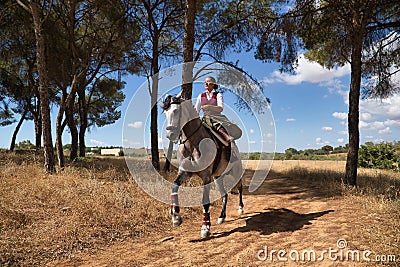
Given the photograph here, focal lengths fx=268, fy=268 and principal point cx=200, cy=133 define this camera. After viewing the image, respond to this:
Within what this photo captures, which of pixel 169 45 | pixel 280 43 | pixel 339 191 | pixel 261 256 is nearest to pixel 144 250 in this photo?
pixel 261 256

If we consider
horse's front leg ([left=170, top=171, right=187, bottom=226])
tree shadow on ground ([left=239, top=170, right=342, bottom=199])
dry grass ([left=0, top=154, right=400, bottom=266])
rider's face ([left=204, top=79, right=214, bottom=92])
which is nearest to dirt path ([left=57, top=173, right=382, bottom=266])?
dry grass ([left=0, top=154, right=400, bottom=266])

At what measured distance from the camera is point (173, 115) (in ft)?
14.7

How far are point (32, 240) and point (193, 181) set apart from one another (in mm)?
5258

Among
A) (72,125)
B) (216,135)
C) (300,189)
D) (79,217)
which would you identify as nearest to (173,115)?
(216,135)

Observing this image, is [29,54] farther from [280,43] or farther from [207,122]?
[207,122]

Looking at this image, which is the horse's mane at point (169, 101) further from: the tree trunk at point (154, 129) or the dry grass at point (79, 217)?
the tree trunk at point (154, 129)

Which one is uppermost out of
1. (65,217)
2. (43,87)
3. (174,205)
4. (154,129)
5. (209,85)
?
(43,87)

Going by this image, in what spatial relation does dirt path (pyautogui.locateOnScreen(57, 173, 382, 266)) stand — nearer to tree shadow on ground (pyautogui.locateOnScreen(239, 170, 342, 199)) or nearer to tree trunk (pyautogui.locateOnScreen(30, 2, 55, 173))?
tree shadow on ground (pyautogui.locateOnScreen(239, 170, 342, 199))

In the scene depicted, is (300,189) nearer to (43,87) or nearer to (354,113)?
(354,113)

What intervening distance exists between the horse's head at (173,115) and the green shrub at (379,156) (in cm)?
1975

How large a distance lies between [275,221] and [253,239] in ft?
4.21

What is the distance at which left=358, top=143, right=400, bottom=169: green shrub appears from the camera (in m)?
19.0

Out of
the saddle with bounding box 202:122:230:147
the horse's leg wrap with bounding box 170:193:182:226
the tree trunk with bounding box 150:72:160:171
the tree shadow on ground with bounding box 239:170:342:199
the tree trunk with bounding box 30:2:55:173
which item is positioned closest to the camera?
the horse's leg wrap with bounding box 170:193:182:226

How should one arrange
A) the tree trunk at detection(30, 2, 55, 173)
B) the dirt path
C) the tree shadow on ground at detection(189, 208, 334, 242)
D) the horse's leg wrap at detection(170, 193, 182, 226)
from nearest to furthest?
the dirt path → the horse's leg wrap at detection(170, 193, 182, 226) → the tree shadow on ground at detection(189, 208, 334, 242) → the tree trunk at detection(30, 2, 55, 173)
